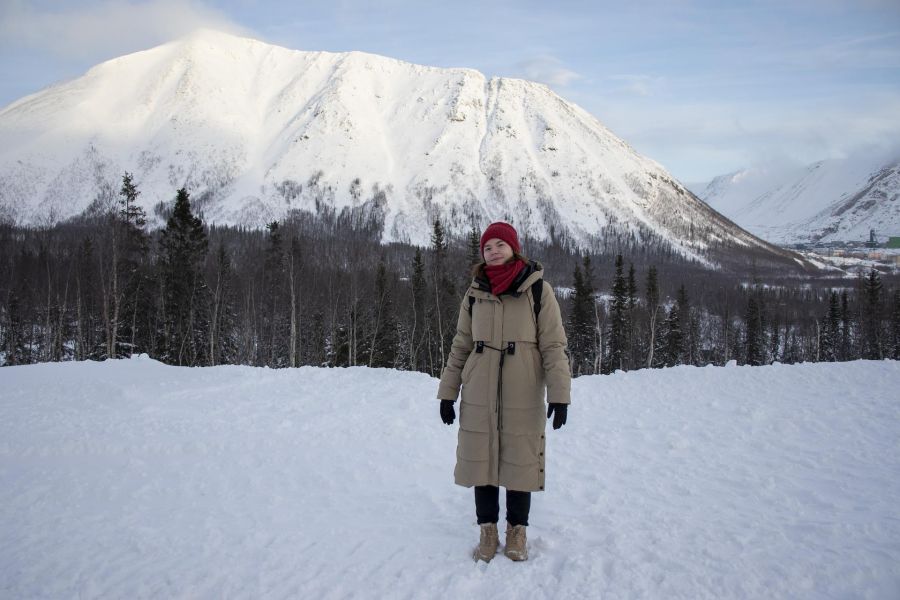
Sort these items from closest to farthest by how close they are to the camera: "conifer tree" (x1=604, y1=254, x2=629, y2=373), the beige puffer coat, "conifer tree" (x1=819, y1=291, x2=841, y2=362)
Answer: the beige puffer coat → "conifer tree" (x1=604, y1=254, x2=629, y2=373) → "conifer tree" (x1=819, y1=291, x2=841, y2=362)

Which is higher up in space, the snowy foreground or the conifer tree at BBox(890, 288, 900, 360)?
the snowy foreground

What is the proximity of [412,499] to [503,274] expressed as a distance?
328cm

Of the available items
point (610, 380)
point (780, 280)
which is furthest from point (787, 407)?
point (780, 280)

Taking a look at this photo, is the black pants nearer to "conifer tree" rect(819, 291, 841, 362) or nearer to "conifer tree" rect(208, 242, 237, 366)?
"conifer tree" rect(208, 242, 237, 366)

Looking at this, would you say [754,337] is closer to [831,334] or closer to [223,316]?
[831,334]

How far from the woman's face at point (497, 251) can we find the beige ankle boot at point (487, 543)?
2311 millimetres

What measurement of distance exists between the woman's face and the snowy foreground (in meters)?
2.57

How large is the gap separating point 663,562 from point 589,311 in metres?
41.3

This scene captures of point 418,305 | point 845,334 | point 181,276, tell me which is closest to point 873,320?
point 845,334

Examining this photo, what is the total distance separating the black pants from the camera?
4.48 m

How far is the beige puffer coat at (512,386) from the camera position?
4387 millimetres

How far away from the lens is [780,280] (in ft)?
511

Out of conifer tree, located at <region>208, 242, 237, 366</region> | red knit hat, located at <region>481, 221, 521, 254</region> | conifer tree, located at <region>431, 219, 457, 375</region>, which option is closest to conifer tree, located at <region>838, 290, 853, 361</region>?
conifer tree, located at <region>431, 219, 457, 375</region>

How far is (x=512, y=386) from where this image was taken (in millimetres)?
4391
